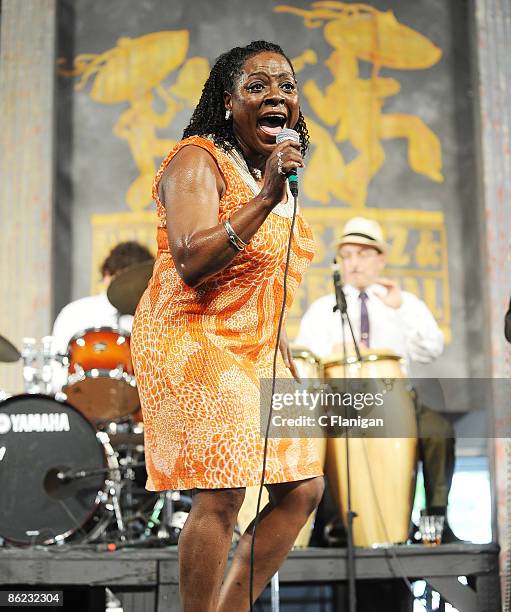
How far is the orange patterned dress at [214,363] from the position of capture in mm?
2229

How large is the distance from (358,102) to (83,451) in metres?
3.77

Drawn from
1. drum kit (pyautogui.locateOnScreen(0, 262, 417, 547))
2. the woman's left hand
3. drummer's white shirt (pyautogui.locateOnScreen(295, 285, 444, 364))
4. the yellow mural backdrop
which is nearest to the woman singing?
the woman's left hand

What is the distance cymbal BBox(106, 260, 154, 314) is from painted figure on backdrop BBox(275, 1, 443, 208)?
239 cm

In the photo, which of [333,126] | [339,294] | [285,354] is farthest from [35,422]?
[333,126]

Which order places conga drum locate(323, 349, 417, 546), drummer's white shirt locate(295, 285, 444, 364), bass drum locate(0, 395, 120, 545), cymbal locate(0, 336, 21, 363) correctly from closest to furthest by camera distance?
1. bass drum locate(0, 395, 120, 545)
2. conga drum locate(323, 349, 417, 546)
3. cymbal locate(0, 336, 21, 363)
4. drummer's white shirt locate(295, 285, 444, 364)

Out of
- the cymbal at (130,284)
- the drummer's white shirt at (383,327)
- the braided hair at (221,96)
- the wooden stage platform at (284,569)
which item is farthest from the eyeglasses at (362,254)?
the braided hair at (221,96)

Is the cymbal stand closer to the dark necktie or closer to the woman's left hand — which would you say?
the dark necktie

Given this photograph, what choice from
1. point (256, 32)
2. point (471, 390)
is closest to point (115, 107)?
point (256, 32)

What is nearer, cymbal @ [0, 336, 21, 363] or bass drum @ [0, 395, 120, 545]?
bass drum @ [0, 395, 120, 545]

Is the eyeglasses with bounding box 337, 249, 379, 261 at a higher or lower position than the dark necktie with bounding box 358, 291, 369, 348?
higher

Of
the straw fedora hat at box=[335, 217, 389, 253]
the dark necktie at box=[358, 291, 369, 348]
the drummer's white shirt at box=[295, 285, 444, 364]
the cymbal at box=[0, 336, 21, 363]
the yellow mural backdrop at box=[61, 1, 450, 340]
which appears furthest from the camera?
the yellow mural backdrop at box=[61, 1, 450, 340]

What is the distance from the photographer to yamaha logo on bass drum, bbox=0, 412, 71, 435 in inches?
171

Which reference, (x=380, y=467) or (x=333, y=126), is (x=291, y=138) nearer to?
(x=380, y=467)

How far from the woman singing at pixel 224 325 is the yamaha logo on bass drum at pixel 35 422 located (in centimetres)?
212
